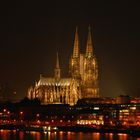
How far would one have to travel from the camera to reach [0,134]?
7244 centimetres

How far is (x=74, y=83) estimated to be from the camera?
354ft

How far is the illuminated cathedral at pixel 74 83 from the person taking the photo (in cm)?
10875

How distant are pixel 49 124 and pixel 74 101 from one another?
2133 centimetres

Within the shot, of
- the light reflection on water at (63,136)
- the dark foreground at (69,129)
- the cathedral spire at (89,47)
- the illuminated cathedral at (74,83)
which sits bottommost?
the light reflection on water at (63,136)

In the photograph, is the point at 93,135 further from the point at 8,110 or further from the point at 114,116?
the point at 8,110

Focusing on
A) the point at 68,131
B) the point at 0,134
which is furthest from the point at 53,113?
the point at 0,134

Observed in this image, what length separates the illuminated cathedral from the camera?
108750 mm

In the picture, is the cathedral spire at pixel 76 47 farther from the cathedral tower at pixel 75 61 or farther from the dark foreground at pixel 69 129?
the dark foreground at pixel 69 129

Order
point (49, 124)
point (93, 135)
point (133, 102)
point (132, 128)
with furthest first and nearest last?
point (133, 102)
point (49, 124)
point (132, 128)
point (93, 135)

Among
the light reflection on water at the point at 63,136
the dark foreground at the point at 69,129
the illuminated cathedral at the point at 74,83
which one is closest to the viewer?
the light reflection on water at the point at 63,136

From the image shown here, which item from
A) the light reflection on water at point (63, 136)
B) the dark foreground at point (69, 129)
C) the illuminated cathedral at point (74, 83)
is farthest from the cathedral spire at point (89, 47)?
the light reflection on water at point (63, 136)

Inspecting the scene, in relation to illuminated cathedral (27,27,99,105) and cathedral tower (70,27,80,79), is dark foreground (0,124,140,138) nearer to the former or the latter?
illuminated cathedral (27,27,99,105)

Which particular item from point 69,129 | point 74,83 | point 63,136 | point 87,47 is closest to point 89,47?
point 87,47

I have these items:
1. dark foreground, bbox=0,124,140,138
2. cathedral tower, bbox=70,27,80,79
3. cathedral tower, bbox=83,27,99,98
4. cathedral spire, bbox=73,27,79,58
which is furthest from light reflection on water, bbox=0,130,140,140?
cathedral spire, bbox=73,27,79,58
